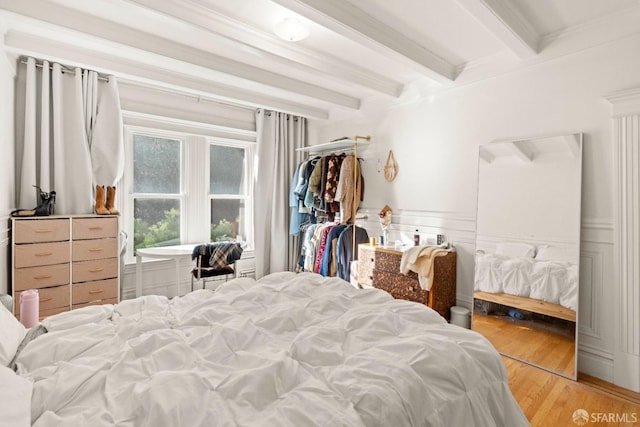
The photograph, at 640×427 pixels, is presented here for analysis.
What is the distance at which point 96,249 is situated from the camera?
286 cm

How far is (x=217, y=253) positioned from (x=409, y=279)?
1932 millimetres

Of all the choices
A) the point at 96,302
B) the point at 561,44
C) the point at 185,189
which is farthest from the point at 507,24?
the point at 96,302

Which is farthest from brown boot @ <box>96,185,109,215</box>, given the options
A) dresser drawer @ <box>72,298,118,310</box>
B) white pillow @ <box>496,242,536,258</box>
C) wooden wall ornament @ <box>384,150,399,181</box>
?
white pillow @ <box>496,242,536,258</box>

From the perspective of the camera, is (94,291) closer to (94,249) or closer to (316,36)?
(94,249)

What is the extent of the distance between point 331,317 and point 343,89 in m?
2.79

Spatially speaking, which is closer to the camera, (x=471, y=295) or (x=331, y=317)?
(x=331, y=317)

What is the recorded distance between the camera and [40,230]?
2.58 meters

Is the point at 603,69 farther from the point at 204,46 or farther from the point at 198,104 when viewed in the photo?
the point at 198,104

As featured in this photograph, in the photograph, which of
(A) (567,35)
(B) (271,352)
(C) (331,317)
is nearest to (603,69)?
(A) (567,35)

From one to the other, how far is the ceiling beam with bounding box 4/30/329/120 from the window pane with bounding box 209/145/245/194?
88cm

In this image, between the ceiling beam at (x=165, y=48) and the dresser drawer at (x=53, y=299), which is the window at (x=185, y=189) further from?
the ceiling beam at (x=165, y=48)

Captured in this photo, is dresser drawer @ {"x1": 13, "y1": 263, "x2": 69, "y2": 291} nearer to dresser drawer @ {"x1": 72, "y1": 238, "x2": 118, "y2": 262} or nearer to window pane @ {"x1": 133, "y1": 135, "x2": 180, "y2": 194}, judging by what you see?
dresser drawer @ {"x1": 72, "y1": 238, "x2": 118, "y2": 262}

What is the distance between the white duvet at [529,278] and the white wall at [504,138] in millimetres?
108

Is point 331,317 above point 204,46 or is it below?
below
